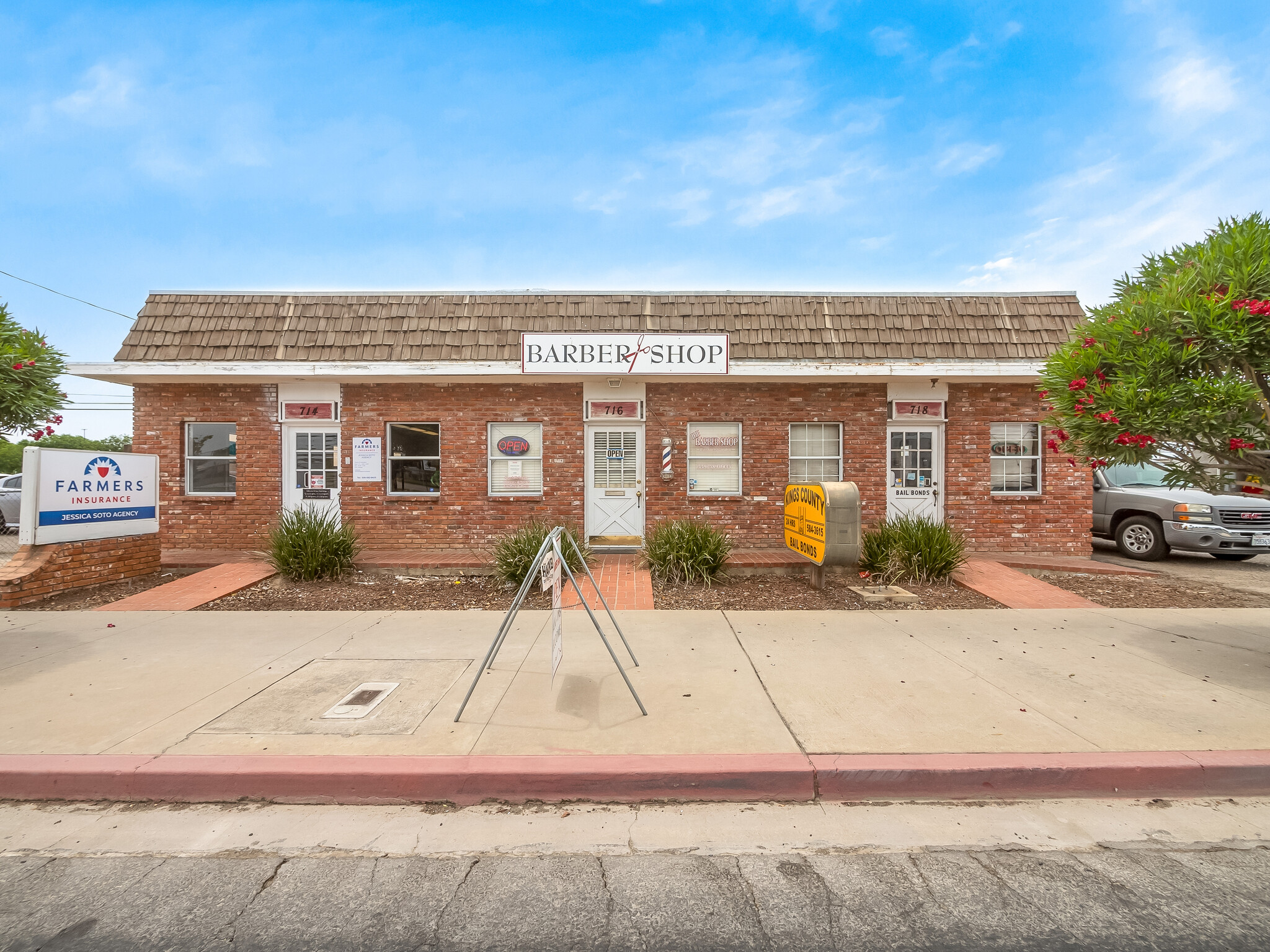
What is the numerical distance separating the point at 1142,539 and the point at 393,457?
13268 millimetres

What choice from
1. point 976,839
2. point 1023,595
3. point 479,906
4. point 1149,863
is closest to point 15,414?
point 479,906

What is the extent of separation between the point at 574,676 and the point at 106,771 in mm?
2927

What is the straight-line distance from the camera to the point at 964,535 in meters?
10.7

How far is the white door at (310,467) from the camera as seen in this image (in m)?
10.7

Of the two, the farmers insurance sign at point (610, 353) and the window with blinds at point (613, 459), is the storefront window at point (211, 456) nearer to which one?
the farmers insurance sign at point (610, 353)

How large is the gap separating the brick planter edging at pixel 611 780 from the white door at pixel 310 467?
24.5ft

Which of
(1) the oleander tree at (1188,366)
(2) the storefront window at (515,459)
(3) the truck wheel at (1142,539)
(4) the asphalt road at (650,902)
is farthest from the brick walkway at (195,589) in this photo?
(3) the truck wheel at (1142,539)

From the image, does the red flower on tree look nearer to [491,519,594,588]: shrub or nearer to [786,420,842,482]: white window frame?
[491,519,594,588]: shrub

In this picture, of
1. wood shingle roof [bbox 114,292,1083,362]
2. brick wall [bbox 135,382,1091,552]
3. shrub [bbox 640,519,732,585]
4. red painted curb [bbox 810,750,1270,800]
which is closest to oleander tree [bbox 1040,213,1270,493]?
red painted curb [bbox 810,750,1270,800]

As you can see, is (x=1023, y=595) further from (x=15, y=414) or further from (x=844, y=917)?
(x=15, y=414)

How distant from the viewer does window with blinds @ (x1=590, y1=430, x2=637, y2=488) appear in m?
10.7

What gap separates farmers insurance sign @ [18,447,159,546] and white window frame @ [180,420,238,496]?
1.55 meters

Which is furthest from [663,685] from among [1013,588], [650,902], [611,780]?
[1013,588]

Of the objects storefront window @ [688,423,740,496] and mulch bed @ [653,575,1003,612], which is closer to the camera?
mulch bed @ [653,575,1003,612]
